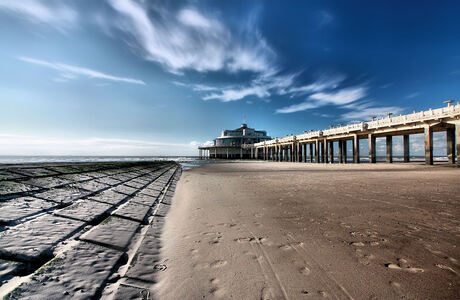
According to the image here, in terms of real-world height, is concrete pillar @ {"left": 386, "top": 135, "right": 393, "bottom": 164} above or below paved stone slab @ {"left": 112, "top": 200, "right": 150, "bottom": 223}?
above

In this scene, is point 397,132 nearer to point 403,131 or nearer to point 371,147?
point 403,131

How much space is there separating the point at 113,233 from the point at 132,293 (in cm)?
162

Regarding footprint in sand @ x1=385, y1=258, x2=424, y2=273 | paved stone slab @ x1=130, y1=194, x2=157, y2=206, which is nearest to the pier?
footprint in sand @ x1=385, y1=258, x2=424, y2=273

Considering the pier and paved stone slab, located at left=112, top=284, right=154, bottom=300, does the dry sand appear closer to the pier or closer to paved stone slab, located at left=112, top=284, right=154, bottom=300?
paved stone slab, located at left=112, top=284, right=154, bottom=300

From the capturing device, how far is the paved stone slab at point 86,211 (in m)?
3.58

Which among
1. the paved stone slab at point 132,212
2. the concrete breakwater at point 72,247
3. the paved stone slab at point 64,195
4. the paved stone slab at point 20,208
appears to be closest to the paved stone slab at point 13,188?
the concrete breakwater at point 72,247

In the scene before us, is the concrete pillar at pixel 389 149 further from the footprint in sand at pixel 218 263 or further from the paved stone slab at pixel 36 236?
the paved stone slab at pixel 36 236

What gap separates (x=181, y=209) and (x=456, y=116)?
84.5ft

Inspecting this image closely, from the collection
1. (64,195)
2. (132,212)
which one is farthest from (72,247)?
(64,195)

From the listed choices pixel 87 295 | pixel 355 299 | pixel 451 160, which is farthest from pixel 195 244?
pixel 451 160

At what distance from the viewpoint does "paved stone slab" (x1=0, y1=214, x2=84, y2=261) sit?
7.02 feet

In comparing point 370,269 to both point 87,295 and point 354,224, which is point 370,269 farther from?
point 87,295

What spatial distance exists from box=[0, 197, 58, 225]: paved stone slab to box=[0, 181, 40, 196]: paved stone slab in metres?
0.51

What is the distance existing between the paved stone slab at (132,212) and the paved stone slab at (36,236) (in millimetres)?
982
